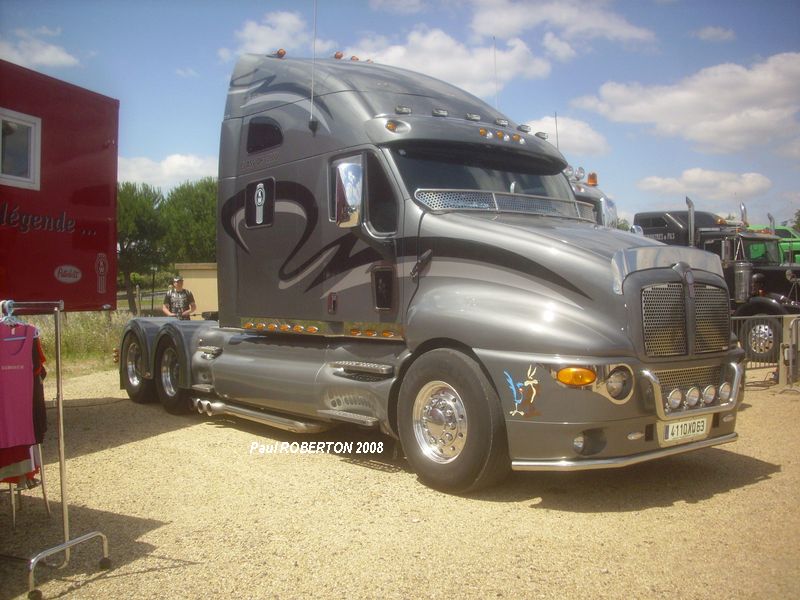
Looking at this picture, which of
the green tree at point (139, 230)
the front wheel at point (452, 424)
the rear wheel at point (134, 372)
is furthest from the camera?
the green tree at point (139, 230)

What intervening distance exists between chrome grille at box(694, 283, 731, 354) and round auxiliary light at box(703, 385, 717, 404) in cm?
28

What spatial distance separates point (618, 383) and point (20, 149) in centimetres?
617

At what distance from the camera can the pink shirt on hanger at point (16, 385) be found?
4.13 meters

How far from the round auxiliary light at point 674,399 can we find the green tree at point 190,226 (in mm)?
37998

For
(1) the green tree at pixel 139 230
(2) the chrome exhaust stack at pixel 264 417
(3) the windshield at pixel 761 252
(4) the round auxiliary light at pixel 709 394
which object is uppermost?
(1) the green tree at pixel 139 230

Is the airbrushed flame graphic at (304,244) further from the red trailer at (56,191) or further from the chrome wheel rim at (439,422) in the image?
the red trailer at (56,191)

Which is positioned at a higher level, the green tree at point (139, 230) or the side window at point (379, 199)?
the green tree at point (139, 230)

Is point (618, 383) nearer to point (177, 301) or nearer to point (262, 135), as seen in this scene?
point (262, 135)

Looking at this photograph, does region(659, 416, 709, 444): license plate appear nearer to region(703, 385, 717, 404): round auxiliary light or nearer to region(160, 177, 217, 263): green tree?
region(703, 385, 717, 404): round auxiliary light

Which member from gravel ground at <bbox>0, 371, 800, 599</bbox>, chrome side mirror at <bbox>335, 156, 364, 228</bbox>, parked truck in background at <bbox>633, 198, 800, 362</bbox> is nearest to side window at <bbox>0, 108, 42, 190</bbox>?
gravel ground at <bbox>0, 371, 800, 599</bbox>

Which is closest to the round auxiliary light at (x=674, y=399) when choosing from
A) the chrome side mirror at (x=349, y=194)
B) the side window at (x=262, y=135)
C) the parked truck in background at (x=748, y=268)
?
the chrome side mirror at (x=349, y=194)

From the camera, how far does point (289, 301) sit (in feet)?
24.7

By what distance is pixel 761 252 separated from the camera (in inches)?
589

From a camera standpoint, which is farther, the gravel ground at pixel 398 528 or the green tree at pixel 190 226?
the green tree at pixel 190 226
